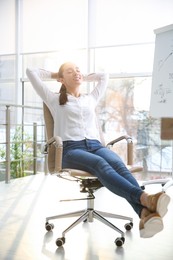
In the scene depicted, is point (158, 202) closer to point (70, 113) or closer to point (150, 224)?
point (150, 224)

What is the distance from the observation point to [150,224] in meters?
1.51

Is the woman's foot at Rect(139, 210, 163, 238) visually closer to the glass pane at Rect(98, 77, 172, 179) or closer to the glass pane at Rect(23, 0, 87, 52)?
the glass pane at Rect(98, 77, 172, 179)

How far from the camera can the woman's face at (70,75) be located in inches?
98.7

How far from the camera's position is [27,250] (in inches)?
74.1

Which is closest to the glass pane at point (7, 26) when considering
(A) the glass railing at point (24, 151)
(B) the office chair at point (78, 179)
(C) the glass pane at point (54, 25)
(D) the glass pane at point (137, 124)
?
(C) the glass pane at point (54, 25)

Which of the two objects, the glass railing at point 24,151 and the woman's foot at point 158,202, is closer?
the woman's foot at point 158,202

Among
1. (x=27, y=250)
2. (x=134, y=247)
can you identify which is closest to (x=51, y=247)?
(x=27, y=250)

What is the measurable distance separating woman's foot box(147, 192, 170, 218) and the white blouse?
Answer: 90 centimetres

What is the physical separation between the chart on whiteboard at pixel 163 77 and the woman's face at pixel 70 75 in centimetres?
84

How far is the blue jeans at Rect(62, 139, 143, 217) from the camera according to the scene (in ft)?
5.47

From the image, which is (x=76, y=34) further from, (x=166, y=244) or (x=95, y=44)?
(x=166, y=244)

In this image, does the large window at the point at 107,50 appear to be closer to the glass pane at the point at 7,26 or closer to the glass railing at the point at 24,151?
the glass pane at the point at 7,26

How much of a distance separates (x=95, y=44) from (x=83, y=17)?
508 millimetres

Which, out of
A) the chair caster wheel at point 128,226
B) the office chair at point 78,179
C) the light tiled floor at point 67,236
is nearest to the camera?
the light tiled floor at point 67,236
